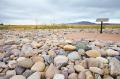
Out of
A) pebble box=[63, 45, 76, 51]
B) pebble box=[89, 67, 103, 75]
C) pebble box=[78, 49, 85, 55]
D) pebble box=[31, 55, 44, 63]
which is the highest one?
pebble box=[63, 45, 76, 51]

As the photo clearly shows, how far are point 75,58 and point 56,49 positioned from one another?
3.01ft

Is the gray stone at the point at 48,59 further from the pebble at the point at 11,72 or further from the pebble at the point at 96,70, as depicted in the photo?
the pebble at the point at 96,70

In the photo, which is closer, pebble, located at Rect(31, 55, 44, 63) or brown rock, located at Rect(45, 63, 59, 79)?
brown rock, located at Rect(45, 63, 59, 79)

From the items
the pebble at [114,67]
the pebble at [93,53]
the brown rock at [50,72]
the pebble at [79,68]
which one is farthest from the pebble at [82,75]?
the pebble at [93,53]

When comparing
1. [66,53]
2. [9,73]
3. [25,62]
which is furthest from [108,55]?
[9,73]

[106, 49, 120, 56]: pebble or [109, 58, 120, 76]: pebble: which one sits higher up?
[106, 49, 120, 56]: pebble

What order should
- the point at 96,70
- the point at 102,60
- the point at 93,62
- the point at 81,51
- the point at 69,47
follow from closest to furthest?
the point at 96,70
the point at 93,62
the point at 102,60
the point at 81,51
the point at 69,47

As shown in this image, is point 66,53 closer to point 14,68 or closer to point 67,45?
point 67,45

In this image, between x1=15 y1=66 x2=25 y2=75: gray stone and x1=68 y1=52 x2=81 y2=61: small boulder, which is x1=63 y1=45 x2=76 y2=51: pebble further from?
x1=15 y1=66 x2=25 y2=75: gray stone

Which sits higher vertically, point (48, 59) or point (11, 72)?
point (48, 59)

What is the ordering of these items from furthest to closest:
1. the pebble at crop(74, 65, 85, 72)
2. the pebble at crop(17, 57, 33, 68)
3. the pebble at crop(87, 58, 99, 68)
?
the pebble at crop(17, 57, 33, 68), the pebble at crop(87, 58, 99, 68), the pebble at crop(74, 65, 85, 72)

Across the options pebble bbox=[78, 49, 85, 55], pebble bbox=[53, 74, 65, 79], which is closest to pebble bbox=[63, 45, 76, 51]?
pebble bbox=[78, 49, 85, 55]

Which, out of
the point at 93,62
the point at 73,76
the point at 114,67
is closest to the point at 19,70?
the point at 73,76

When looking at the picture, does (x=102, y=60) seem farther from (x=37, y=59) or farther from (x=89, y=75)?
(x=37, y=59)
